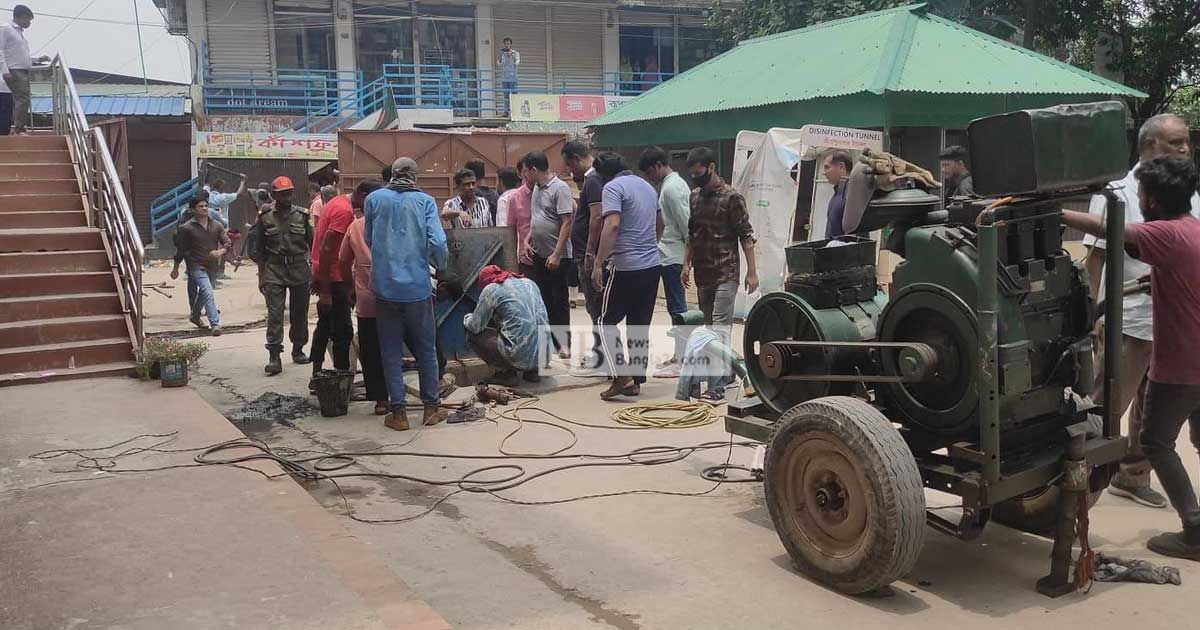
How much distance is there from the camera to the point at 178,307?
14133 mm

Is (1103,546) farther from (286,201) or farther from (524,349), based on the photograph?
(286,201)

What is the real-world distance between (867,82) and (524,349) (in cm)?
701

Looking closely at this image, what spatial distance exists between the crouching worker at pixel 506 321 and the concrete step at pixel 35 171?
5.47m

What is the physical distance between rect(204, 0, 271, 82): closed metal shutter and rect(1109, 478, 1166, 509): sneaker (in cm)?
2537

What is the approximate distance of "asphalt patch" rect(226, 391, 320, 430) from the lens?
23.3 feet

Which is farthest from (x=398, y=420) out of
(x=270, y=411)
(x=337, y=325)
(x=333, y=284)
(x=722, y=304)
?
(x=722, y=304)

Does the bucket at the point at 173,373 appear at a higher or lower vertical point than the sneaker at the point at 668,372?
higher

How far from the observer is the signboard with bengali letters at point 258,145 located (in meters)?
Result: 23.0

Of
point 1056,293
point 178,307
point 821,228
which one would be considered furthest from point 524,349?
point 178,307

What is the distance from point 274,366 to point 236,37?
20379 millimetres

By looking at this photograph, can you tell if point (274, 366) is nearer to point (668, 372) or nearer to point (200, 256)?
point (200, 256)

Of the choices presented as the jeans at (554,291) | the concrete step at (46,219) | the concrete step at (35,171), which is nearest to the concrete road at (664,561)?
the jeans at (554,291)

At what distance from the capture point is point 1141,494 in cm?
491

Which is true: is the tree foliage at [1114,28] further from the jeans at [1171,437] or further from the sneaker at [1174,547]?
the sneaker at [1174,547]
